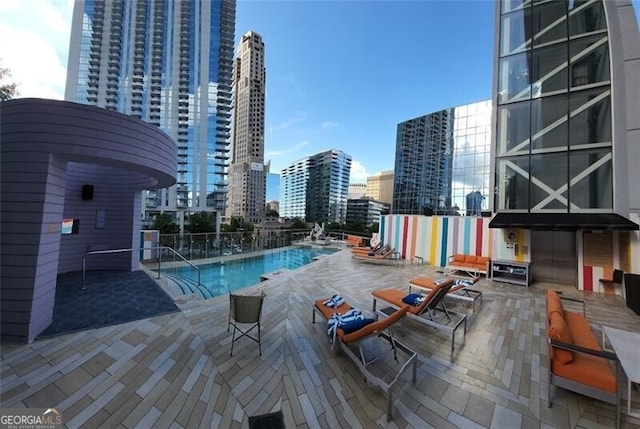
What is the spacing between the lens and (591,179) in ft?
23.7

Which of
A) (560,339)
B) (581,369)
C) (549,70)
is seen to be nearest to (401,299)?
(560,339)

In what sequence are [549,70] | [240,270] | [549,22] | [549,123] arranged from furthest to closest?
[240,270] < [549,22] < [549,70] < [549,123]

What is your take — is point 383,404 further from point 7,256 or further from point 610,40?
point 610,40

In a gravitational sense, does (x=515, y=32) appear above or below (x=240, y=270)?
above

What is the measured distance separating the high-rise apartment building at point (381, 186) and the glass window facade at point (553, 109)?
6851 cm

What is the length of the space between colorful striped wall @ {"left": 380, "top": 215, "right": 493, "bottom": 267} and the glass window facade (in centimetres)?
110

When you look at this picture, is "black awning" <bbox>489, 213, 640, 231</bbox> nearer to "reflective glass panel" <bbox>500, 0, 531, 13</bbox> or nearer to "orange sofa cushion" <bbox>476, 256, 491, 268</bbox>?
"orange sofa cushion" <bbox>476, 256, 491, 268</bbox>

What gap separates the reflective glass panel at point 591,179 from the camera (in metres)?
7.02

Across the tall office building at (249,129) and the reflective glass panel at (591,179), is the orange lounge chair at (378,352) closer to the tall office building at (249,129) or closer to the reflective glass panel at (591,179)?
the reflective glass panel at (591,179)

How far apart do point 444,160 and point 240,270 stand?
90.6 ft

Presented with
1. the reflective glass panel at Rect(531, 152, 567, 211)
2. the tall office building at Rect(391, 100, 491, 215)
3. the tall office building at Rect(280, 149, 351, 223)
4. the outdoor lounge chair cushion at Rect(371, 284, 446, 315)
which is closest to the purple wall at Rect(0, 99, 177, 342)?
the outdoor lounge chair cushion at Rect(371, 284, 446, 315)

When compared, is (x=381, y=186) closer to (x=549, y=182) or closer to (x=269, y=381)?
(x=549, y=182)

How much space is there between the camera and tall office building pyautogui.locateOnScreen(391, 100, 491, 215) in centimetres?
2598

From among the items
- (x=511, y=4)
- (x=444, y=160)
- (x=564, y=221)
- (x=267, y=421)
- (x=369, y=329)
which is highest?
(x=511, y=4)
